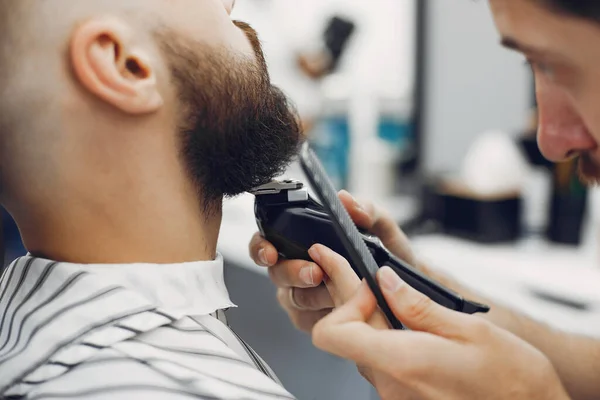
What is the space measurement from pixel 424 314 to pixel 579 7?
0.29 metres

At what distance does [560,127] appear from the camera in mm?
646

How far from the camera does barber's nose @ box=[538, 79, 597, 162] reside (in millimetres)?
626

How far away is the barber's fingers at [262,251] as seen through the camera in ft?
2.47

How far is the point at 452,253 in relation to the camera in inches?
58.2

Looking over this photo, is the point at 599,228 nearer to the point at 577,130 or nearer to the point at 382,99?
the point at 382,99

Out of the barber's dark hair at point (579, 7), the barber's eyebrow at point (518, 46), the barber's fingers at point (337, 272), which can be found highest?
the barber's dark hair at point (579, 7)

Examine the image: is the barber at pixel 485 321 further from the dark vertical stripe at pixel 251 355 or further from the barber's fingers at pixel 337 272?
the dark vertical stripe at pixel 251 355

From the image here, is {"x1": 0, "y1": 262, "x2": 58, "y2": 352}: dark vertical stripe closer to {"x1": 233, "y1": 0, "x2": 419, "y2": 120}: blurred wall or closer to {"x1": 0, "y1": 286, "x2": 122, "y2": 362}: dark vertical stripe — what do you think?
{"x1": 0, "y1": 286, "x2": 122, "y2": 362}: dark vertical stripe

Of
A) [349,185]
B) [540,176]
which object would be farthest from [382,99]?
[540,176]

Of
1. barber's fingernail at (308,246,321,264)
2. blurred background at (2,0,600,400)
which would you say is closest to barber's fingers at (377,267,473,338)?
barber's fingernail at (308,246,321,264)

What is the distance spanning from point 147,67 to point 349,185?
1.24 meters

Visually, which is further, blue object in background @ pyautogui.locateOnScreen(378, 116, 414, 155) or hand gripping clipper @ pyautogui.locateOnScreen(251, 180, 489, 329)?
blue object in background @ pyautogui.locateOnScreen(378, 116, 414, 155)

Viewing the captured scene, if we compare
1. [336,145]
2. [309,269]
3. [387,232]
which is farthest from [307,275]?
[336,145]

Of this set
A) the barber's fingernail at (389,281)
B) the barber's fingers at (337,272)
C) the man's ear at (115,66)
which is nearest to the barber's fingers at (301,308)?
the barber's fingers at (337,272)
